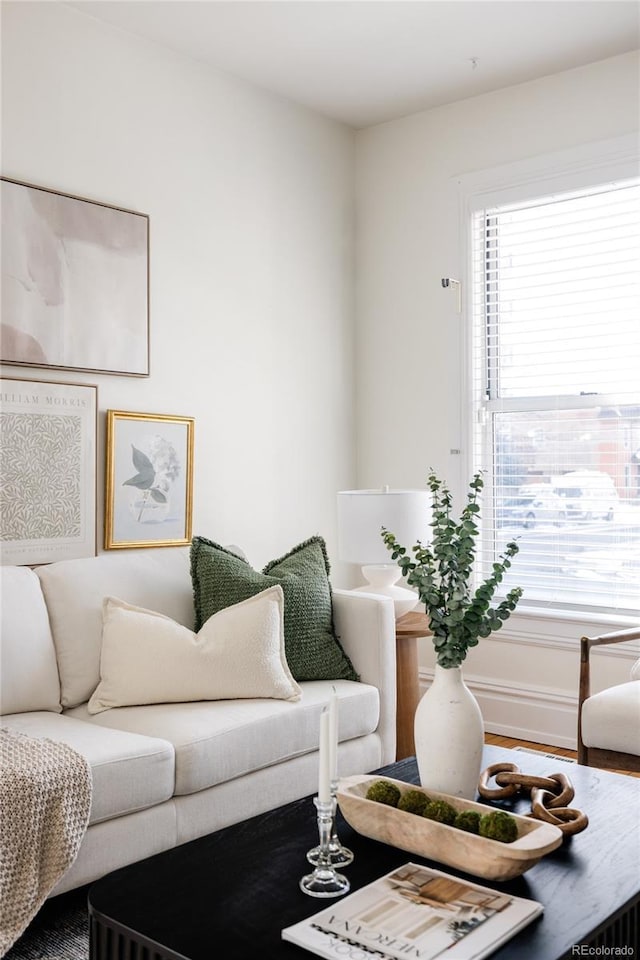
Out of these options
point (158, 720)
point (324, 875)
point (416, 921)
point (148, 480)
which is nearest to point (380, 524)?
point (148, 480)

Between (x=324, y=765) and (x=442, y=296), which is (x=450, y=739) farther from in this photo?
(x=442, y=296)

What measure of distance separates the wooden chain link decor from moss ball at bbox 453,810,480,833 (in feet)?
0.54

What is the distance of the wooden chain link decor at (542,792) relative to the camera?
1776mm

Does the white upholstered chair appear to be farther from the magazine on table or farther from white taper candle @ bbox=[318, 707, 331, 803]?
white taper candle @ bbox=[318, 707, 331, 803]

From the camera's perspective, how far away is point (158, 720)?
2.50m

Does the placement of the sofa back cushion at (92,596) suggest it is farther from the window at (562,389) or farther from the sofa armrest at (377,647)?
the window at (562,389)

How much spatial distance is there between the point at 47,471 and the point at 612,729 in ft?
6.69

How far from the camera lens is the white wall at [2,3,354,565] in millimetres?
3260

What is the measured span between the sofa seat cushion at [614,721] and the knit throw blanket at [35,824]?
151cm

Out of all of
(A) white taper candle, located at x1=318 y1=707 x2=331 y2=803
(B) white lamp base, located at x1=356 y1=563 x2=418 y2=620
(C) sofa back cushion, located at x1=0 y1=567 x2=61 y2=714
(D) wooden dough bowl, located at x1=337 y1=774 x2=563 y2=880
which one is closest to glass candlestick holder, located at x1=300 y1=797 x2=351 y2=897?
(A) white taper candle, located at x1=318 y1=707 x2=331 y2=803

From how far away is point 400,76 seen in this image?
12.9ft

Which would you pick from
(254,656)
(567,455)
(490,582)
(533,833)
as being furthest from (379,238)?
(533,833)

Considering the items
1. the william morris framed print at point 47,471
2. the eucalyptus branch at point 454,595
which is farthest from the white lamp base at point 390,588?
the eucalyptus branch at point 454,595

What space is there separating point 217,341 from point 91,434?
2.63 ft
